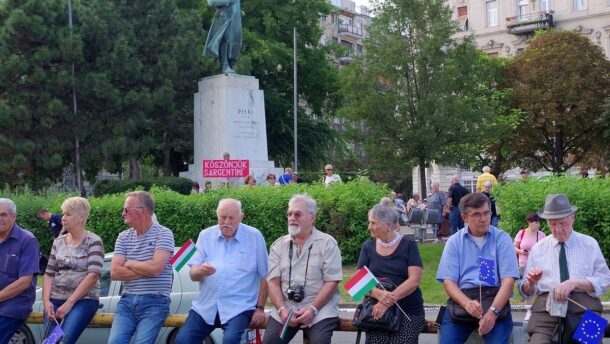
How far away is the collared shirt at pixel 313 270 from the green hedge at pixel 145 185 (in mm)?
20569

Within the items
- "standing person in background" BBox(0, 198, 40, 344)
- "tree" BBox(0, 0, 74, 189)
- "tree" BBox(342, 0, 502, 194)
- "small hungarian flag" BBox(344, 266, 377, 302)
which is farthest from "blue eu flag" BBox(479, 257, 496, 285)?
"tree" BBox(342, 0, 502, 194)

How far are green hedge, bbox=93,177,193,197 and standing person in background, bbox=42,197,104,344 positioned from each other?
19.8 meters

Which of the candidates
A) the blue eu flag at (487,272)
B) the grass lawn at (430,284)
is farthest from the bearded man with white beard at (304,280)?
the grass lawn at (430,284)

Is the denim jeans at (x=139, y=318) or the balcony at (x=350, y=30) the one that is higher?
the balcony at (x=350, y=30)

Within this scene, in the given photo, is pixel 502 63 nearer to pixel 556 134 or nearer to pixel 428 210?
pixel 556 134

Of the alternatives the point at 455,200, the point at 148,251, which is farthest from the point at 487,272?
the point at 455,200

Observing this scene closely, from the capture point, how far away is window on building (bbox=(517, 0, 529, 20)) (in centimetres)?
7031

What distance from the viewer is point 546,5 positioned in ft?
227

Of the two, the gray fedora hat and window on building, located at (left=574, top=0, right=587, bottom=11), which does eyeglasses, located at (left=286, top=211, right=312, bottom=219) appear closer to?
the gray fedora hat

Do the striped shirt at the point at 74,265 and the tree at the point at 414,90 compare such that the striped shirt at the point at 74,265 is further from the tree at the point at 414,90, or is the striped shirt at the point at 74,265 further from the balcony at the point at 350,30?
the balcony at the point at 350,30

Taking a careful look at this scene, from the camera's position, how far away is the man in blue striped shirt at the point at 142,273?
7.50 m

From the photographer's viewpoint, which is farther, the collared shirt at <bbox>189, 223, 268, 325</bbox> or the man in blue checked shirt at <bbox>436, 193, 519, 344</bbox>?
the collared shirt at <bbox>189, 223, 268, 325</bbox>

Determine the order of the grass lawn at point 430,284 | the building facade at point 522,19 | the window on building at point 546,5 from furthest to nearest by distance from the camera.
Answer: the window on building at point 546,5 < the building facade at point 522,19 < the grass lawn at point 430,284

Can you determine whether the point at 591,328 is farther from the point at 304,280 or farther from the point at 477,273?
the point at 304,280
